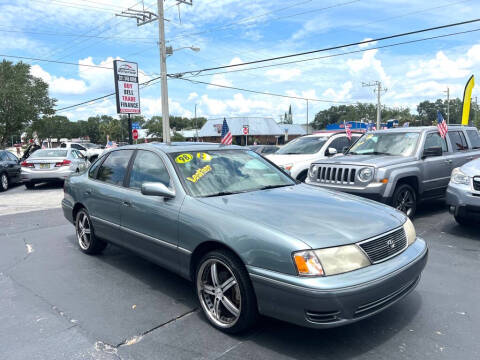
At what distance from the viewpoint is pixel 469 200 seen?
5664 millimetres

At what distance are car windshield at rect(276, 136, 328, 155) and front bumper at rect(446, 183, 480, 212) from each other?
13.9 ft

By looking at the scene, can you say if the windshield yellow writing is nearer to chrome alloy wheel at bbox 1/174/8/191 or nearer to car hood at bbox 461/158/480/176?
car hood at bbox 461/158/480/176

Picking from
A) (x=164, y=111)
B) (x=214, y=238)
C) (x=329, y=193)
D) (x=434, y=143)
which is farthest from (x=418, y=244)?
(x=164, y=111)

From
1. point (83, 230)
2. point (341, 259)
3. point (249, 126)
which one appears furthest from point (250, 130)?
point (341, 259)

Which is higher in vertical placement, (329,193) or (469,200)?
(329,193)

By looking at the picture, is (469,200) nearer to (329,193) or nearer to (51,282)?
(329,193)

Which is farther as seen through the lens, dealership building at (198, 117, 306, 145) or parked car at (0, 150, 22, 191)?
dealership building at (198, 117, 306, 145)

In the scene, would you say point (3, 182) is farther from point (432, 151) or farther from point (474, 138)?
point (474, 138)

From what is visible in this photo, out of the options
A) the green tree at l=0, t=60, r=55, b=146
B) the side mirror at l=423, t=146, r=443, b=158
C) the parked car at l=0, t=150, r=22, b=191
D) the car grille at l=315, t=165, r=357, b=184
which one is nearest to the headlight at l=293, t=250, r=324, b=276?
the car grille at l=315, t=165, r=357, b=184

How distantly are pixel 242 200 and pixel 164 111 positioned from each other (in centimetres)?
1944

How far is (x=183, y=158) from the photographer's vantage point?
406 centimetres

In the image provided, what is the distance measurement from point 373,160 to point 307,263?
15.6ft

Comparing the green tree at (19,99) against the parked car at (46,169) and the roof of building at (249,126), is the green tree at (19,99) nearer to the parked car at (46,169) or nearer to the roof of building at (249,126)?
the parked car at (46,169)

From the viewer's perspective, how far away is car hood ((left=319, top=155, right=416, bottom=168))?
672 centimetres
